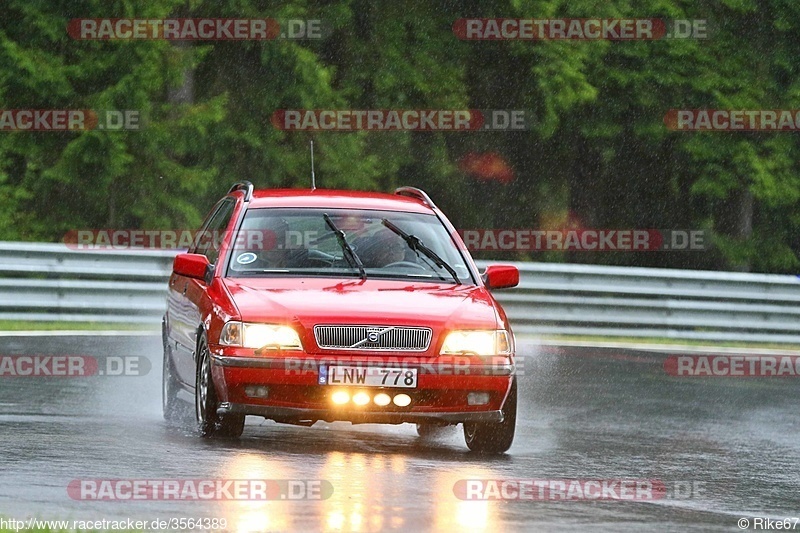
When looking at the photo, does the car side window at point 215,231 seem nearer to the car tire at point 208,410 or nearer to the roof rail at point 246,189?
the roof rail at point 246,189

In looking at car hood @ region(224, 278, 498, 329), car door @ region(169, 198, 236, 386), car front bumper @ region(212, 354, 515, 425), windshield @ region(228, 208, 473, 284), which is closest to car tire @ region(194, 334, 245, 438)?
car front bumper @ region(212, 354, 515, 425)

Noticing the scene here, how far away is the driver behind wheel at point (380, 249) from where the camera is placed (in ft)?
39.5

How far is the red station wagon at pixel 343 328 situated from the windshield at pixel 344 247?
10 mm

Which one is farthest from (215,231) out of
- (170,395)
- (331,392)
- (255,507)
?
(255,507)

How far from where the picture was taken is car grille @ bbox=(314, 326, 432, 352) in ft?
35.4

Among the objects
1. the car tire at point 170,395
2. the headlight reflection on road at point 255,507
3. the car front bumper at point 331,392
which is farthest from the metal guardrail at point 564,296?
the headlight reflection on road at point 255,507

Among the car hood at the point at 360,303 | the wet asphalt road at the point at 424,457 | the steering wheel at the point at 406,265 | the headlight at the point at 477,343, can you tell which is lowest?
the wet asphalt road at the point at 424,457

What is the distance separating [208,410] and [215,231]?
2212mm

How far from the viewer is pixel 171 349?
13203 millimetres

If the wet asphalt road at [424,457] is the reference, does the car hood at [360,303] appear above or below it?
above

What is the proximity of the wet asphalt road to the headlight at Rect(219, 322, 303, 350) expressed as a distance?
615 mm

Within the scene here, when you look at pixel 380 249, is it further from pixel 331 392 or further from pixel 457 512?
pixel 457 512

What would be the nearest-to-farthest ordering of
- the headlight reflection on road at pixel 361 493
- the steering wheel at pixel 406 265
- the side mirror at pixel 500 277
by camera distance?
the headlight reflection on road at pixel 361 493
the steering wheel at pixel 406 265
the side mirror at pixel 500 277

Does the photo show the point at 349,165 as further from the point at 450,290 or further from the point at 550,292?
the point at 450,290
